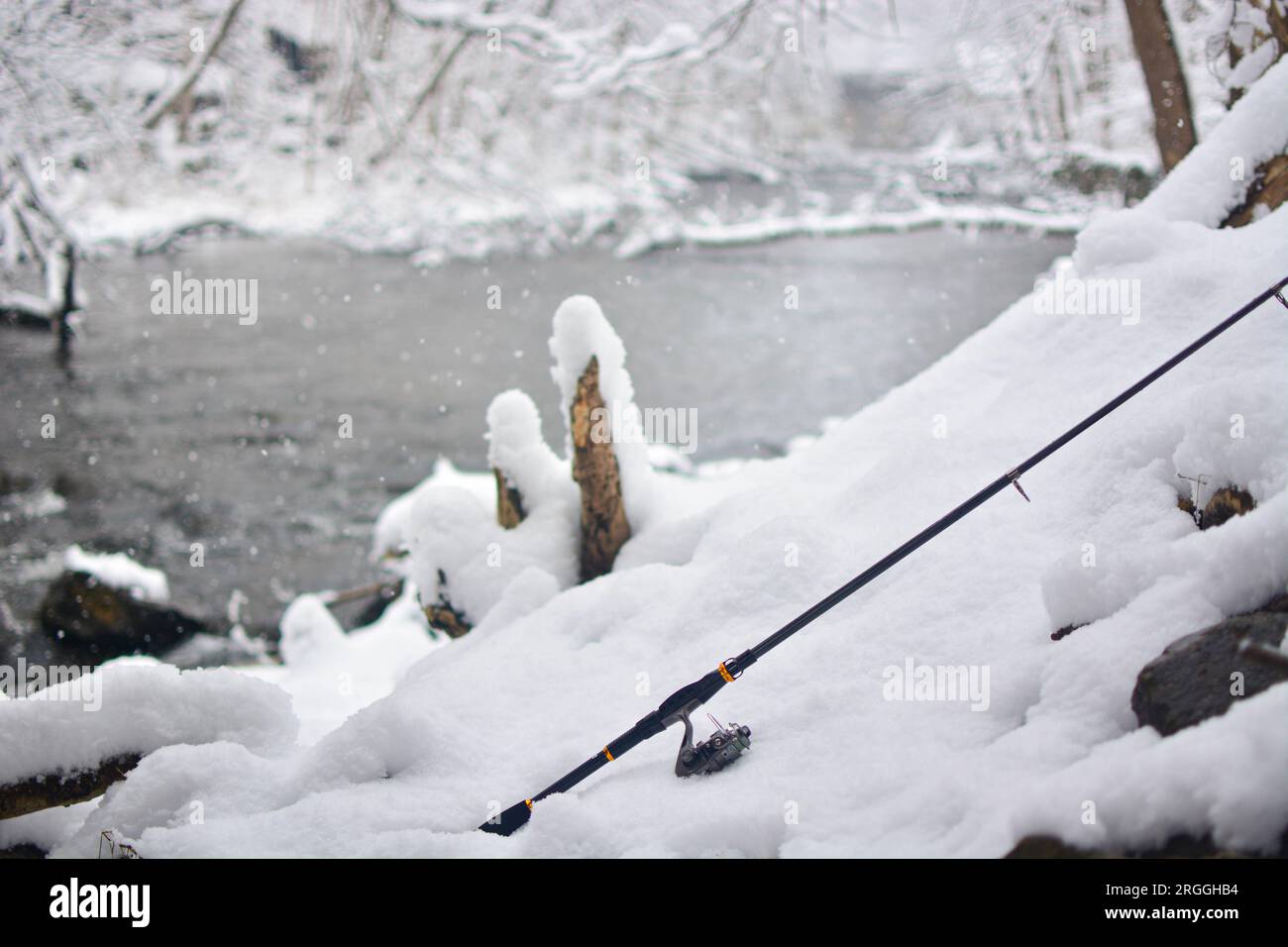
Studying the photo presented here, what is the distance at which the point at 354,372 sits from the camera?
18.0 metres

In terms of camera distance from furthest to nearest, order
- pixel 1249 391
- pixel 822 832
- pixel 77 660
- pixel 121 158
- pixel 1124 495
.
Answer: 1. pixel 121 158
2. pixel 77 660
3. pixel 1124 495
4. pixel 1249 391
5. pixel 822 832

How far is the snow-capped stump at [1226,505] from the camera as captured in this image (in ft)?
7.60

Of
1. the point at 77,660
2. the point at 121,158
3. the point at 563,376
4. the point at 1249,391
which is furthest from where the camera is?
the point at 121,158

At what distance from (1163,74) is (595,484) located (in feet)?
17.3

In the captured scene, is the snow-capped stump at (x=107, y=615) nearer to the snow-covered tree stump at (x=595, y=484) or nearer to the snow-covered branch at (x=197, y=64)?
the snow-covered branch at (x=197, y=64)

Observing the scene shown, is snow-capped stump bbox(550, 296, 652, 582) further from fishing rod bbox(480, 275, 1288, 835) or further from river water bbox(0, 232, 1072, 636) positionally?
river water bbox(0, 232, 1072, 636)

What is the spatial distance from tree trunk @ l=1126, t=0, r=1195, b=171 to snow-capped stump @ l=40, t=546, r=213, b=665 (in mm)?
10775

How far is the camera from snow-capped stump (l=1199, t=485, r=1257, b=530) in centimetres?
232

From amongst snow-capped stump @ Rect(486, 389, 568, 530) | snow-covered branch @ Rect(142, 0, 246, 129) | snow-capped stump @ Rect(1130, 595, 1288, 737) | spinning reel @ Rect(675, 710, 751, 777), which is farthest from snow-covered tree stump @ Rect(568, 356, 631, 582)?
snow-covered branch @ Rect(142, 0, 246, 129)

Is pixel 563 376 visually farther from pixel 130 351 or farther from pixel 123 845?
pixel 130 351

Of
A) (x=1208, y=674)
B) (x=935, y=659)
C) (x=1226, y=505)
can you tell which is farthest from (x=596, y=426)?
(x=1208, y=674)

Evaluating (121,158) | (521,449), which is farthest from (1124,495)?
(121,158)
